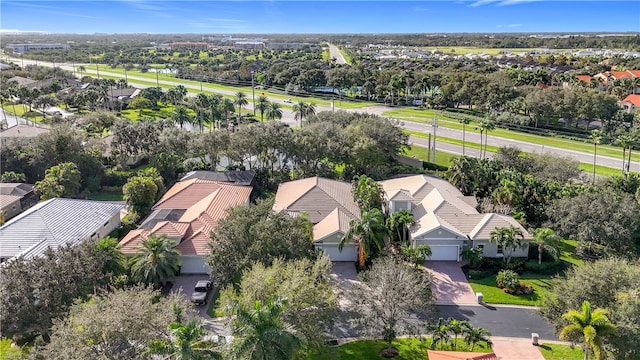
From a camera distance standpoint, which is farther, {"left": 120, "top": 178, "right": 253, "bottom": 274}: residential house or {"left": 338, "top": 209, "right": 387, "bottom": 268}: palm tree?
{"left": 120, "top": 178, "right": 253, "bottom": 274}: residential house

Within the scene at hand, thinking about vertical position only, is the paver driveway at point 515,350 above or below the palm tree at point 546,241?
below

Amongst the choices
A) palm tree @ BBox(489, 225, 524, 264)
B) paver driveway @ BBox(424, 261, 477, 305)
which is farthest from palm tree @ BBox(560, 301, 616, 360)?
palm tree @ BBox(489, 225, 524, 264)

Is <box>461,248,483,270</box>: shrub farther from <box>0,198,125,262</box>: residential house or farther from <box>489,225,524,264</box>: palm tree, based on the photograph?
<box>0,198,125,262</box>: residential house

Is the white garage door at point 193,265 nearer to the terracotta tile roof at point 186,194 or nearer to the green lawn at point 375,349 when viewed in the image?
the terracotta tile roof at point 186,194

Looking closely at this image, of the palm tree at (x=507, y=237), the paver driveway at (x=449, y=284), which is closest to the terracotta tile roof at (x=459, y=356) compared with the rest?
the paver driveway at (x=449, y=284)

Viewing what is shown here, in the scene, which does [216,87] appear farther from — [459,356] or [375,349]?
[459,356]

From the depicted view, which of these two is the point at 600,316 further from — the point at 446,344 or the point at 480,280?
the point at 480,280
